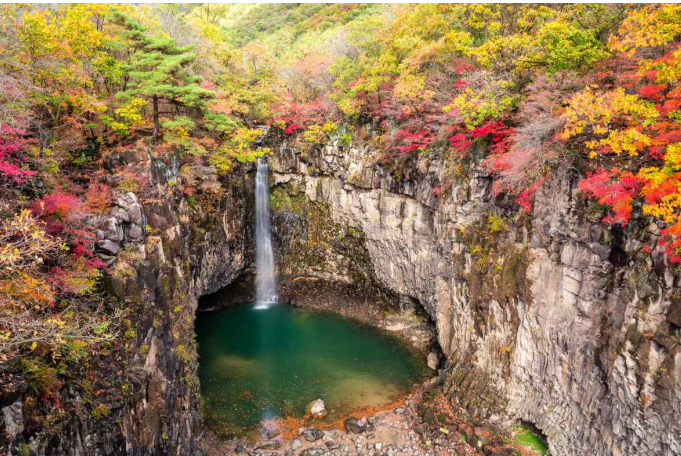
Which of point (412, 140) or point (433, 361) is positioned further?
point (433, 361)

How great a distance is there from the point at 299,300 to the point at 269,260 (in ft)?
11.3

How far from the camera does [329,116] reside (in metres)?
23.9

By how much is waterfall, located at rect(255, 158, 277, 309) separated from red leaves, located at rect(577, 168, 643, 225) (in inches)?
748

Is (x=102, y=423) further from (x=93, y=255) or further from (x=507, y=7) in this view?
(x=507, y=7)

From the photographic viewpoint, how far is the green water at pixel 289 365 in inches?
701

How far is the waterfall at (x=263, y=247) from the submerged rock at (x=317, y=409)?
1020cm

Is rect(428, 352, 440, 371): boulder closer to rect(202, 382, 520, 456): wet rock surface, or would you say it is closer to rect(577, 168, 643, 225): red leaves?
rect(202, 382, 520, 456): wet rock surface

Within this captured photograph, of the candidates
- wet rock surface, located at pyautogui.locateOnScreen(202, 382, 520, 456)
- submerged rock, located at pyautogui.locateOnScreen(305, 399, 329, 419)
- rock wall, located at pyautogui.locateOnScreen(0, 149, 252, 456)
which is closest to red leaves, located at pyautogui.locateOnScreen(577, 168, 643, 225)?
wet rock surface, located at pyautogui.locateOnScreen(202, 382, 520, 456)

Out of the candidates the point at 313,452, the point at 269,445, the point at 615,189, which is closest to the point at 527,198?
the point at 615,189

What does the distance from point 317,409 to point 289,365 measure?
4.07 m

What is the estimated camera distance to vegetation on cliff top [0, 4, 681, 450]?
9000 millimetres

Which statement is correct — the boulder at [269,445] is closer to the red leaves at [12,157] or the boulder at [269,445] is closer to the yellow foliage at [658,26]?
the red leaves at [12,157]

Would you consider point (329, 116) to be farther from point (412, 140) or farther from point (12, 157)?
point (12, 157)

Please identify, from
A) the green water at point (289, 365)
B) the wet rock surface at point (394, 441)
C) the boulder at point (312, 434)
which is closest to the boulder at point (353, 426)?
the wet rock surface at point (394, 441)
